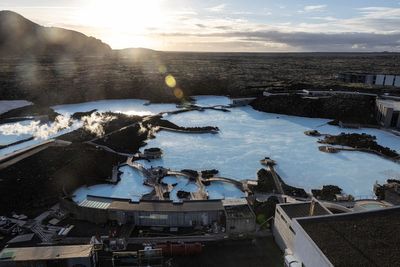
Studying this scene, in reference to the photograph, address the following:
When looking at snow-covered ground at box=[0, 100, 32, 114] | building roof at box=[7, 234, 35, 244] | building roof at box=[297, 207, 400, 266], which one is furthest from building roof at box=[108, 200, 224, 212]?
snow-covered ground at box=[0, 100, 32, 114]

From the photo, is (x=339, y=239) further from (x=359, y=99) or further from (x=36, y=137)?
(x=359, y=99)

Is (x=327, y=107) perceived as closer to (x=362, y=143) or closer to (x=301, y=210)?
(x=362, y=143)

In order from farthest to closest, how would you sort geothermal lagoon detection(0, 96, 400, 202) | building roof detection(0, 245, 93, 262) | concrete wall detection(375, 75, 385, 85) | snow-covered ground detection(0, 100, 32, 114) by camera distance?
concrete wall detection(375, 75, 385, 85), snow-covered ground detection(0, 100, 32, 114), geothermal lagoon detection(0, 96, 400, 202), building roof detection(0, 245, 93, 262)

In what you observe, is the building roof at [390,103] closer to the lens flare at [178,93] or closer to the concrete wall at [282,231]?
the concrete wall at [282,231]

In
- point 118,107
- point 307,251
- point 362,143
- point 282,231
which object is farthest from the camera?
point 118,107

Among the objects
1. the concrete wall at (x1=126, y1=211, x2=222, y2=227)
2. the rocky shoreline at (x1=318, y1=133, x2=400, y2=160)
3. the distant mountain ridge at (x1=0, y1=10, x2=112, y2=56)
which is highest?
the distant mountain ridge at (x1=0, y1=10, x2=112, y2=56)

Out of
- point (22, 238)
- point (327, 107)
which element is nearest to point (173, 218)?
point (22, 238)

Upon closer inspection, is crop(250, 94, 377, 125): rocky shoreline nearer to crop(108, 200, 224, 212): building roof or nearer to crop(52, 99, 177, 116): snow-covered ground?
crop(52, 99, 177, 116): snow-covered ground
